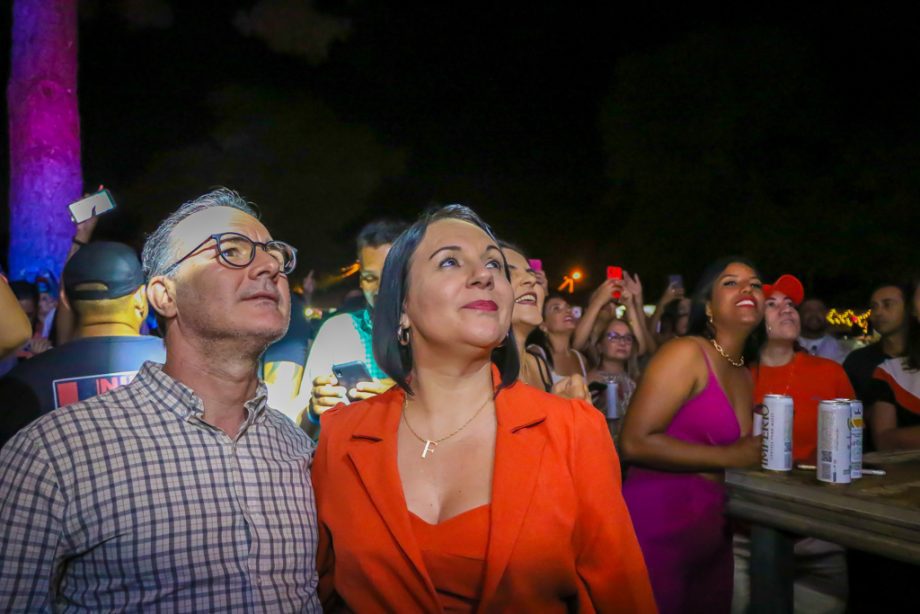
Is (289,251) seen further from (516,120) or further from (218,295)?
(516,120)

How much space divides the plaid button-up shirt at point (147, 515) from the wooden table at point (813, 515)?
1644 millimetres

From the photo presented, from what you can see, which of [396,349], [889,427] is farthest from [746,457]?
[889,427]

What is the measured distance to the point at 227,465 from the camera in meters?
2.05

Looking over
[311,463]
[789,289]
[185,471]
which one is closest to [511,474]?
[311,463]

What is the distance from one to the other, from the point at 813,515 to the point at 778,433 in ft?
1.16

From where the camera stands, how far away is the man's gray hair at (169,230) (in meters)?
2.27

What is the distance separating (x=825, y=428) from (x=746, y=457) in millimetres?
414

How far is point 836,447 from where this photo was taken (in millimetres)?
2549

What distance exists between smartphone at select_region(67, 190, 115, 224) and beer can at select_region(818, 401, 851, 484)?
4663mm

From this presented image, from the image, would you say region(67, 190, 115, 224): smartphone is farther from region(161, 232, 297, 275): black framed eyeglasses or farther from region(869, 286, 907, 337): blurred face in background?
region(869, 286, 907, 337): blurred face in background

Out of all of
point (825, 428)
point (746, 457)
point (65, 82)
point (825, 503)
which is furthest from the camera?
point (65, 82)

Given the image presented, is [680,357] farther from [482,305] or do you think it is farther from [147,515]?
[147,515]

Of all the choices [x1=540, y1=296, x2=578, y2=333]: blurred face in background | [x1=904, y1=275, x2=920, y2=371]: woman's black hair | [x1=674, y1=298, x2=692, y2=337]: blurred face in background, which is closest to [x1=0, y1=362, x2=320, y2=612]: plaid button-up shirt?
[x1=904, y1=275, x2=920, y2=371]: woman's black hair

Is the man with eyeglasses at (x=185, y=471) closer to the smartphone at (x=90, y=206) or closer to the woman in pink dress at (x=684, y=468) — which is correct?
the woman in pink dress at (x=684, y=468)
